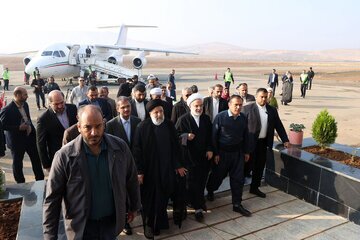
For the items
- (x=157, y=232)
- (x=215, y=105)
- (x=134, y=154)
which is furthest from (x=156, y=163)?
(x=215, y=105)

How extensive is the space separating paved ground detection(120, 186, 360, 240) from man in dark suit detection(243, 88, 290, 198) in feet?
1.69

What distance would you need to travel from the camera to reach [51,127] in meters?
4.25

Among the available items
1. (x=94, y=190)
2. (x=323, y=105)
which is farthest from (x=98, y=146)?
(x=323, y=105)

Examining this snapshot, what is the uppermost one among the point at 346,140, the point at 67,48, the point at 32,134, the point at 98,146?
the point at 67,48

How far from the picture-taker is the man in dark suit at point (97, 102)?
5.78 meters

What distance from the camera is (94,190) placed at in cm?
232

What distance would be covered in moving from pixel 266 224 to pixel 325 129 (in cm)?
202

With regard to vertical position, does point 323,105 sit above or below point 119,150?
below

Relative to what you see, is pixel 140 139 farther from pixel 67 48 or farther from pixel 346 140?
pixel 67 48

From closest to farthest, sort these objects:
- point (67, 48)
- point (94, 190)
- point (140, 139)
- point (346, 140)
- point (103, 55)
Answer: point (94, 190)
point (140, 139)
point (346, 140)
point (67, 48)
point (103, 55)

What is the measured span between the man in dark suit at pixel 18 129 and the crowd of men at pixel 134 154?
0.05 feet

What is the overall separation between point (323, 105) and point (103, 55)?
61.5 feet

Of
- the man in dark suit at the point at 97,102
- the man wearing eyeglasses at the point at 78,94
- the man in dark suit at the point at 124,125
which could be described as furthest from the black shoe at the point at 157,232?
the man wearing eyeglasses at the point at 78,94

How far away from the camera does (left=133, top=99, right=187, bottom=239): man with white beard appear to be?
12.1 ft
